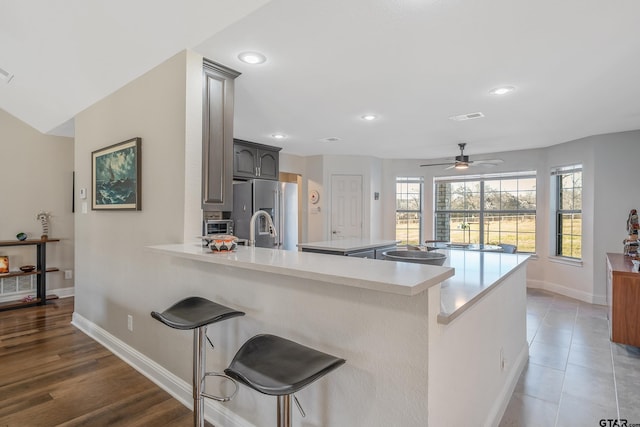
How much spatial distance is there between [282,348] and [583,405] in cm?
217

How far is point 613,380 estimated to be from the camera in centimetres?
253

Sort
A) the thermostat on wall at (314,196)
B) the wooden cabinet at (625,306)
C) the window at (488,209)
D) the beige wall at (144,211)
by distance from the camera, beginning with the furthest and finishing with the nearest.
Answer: the thermostat on wall at (314,196)
the window at (488,209)
the wooden cabinet at (625,306)
the beige wall at (144,211)

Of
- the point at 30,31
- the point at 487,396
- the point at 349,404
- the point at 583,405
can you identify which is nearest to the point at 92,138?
the point at 30,31

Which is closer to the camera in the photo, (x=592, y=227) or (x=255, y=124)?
(x=255, y=124)

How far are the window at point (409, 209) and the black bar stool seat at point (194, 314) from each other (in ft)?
18.0

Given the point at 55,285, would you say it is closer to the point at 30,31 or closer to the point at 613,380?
the point at 30,31

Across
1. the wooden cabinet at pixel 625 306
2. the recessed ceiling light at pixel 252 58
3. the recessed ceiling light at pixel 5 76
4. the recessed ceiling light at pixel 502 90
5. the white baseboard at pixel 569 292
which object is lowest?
the white baseboard at pixel 569 292

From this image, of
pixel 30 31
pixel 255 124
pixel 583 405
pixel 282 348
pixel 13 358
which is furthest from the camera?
pixel 255 124

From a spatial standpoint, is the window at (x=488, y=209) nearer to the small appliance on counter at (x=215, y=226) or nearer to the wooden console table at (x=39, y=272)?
the small appliance on counter at (x=215, y=226)

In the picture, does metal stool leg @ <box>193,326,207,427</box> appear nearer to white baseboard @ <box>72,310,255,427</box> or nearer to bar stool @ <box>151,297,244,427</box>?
bar stool @ <box>151,297,244,427</box>

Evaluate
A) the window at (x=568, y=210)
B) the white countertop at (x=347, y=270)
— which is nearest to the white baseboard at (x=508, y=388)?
the white countertop at (x=347, y=270)

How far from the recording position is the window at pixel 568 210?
16.7 ft

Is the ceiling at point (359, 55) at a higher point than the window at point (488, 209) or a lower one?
higher

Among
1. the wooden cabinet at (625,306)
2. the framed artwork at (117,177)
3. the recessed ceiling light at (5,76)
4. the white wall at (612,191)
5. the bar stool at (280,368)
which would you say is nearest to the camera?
the bar stool at (280,368)
